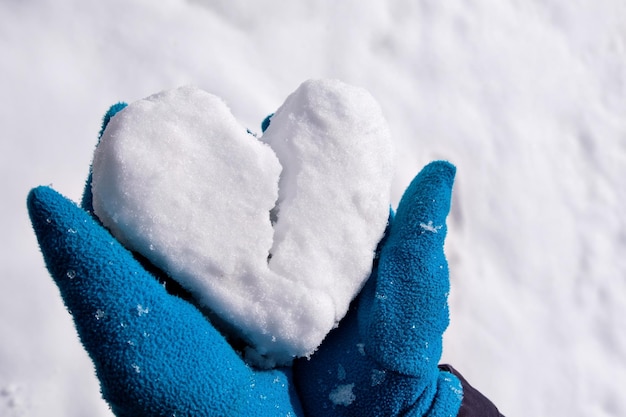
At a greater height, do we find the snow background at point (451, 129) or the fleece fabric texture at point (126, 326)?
the snow background at point (451, 129)

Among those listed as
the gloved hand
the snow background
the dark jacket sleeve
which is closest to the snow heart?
the gloved hand

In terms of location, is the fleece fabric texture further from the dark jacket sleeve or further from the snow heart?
the dark jacket sleeve

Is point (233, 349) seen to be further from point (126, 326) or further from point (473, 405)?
point (473, 405)

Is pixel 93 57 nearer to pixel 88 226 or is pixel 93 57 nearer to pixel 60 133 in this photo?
pixel 60 133

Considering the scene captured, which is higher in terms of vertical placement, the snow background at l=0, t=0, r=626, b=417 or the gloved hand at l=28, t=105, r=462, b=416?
the snow background at l=0, t=0, r=626, b=417

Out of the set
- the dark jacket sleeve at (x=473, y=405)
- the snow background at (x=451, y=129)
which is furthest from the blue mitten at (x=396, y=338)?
the snow background at (x=451, y=129)

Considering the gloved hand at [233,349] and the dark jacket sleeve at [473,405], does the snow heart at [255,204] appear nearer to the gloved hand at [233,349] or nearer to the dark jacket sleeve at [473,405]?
the gloved hand at [233,349]

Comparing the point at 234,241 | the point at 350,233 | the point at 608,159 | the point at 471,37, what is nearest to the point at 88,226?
the point at 234,241
